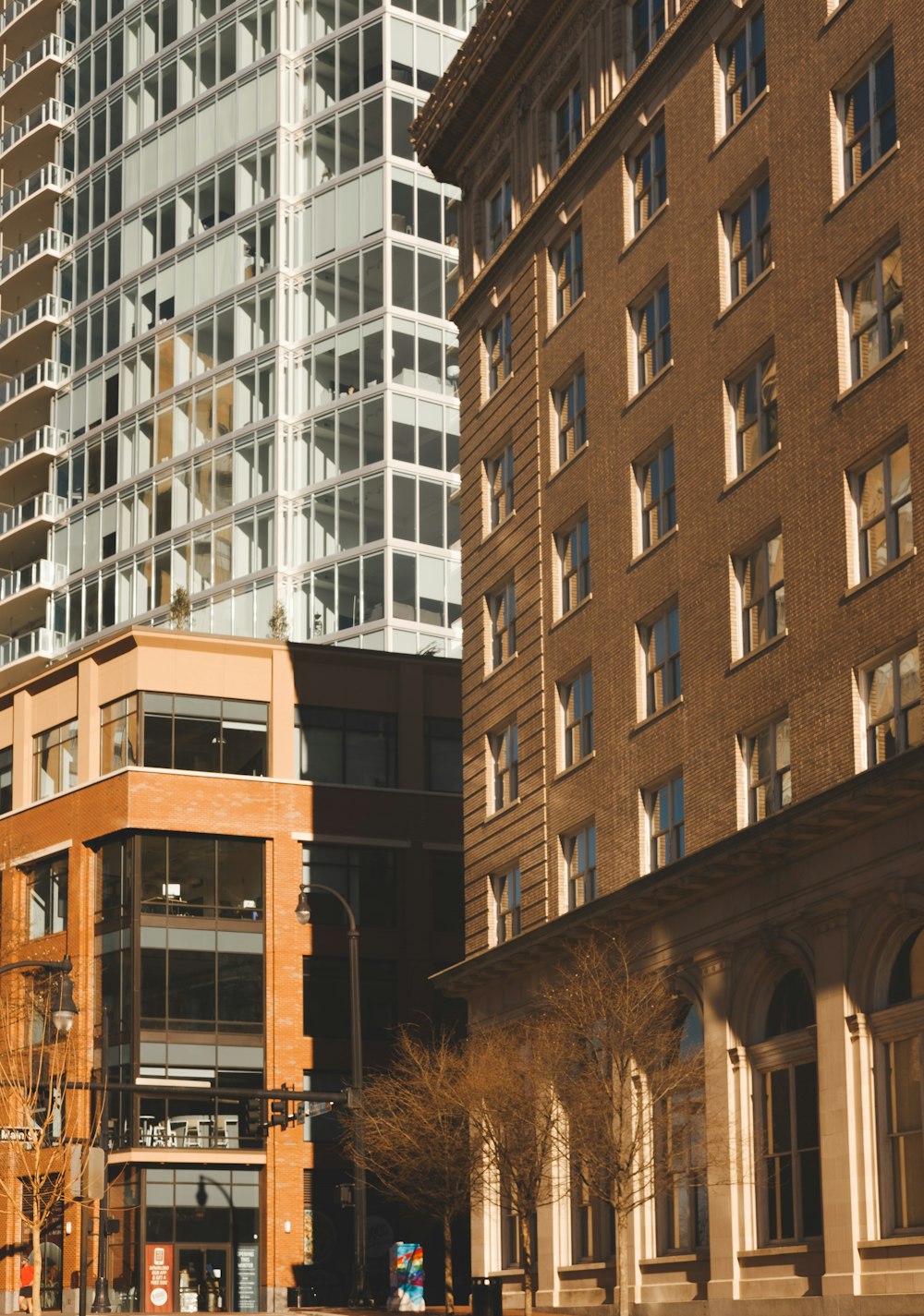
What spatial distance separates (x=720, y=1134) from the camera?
128ft

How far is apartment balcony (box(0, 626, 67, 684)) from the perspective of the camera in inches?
3898

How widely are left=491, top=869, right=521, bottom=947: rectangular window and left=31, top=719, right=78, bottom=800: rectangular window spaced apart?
28.1 meters

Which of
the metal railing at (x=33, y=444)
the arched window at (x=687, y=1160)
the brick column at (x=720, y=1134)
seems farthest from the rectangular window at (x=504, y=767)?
the metal railing at (x=33, y=444)

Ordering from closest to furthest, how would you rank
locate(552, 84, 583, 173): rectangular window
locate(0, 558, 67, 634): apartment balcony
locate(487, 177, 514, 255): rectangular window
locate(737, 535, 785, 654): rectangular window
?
1. locate(737, 535, 785, 654): rectangular window
2. locate(552, 84, 583, 173): rectangular window
3. locate(487, 177, 514, 255): rectangular window
4. locate(0, 558, 67, 634): apartment balcony

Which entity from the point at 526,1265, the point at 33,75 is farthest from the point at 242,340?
the point at 526,1265

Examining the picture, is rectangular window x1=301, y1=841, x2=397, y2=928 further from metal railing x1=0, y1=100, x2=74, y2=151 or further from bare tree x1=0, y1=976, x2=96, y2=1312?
metal railing x1=0, y1=100, x2=74, y2=151

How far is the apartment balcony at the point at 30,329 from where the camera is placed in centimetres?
10250

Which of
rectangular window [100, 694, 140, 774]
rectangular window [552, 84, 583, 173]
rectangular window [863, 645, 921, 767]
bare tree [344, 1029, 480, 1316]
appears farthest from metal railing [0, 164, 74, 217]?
rectangular window [863, 645, 921, 767]

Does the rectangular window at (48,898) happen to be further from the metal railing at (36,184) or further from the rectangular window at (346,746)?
the metal railing at (36,184)

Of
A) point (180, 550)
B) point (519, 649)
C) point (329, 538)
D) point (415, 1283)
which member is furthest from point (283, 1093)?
point (180, 550)

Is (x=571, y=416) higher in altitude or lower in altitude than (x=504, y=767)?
higher

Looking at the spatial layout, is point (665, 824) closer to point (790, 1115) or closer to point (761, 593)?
point (761, 593)

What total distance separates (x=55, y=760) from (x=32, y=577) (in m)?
24.1

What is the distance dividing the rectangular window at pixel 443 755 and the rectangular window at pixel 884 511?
138 feet
